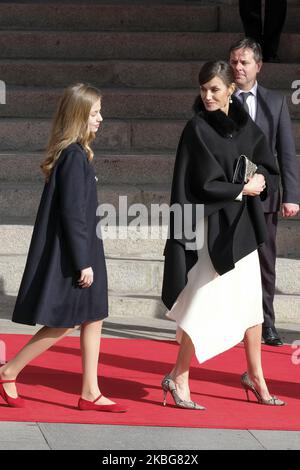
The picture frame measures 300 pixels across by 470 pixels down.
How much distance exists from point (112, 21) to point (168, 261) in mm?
6553

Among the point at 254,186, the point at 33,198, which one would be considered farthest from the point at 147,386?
the point at 33,198

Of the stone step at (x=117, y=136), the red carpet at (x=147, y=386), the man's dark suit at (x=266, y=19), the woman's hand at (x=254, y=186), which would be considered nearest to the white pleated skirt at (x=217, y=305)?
the woman's hand at (x=254, y=186)

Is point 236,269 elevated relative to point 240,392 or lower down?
elevated

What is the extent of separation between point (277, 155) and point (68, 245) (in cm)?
228

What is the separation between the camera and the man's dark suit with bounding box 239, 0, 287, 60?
37.7ft

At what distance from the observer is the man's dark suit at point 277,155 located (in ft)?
25.6

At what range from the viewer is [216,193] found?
6.35 metres

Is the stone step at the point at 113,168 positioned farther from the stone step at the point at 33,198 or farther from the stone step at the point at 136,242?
the stone step at the point at 136,242

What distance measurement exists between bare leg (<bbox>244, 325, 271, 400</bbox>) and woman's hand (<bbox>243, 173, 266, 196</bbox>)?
694 mm

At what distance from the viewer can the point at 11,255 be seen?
9.28 metres

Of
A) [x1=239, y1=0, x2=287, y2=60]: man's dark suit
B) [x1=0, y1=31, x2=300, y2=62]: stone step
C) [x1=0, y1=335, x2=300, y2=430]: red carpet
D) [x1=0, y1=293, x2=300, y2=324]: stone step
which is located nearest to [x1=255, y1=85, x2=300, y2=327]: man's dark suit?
[x1=0, y1=335, x2=300, y2=430]: red carpet

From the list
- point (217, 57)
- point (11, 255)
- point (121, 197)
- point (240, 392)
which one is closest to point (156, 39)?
point (217, 57)

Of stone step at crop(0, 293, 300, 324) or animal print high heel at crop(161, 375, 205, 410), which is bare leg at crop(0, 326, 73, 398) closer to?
animal print high heel at crop(161, 375, 205, 410)
